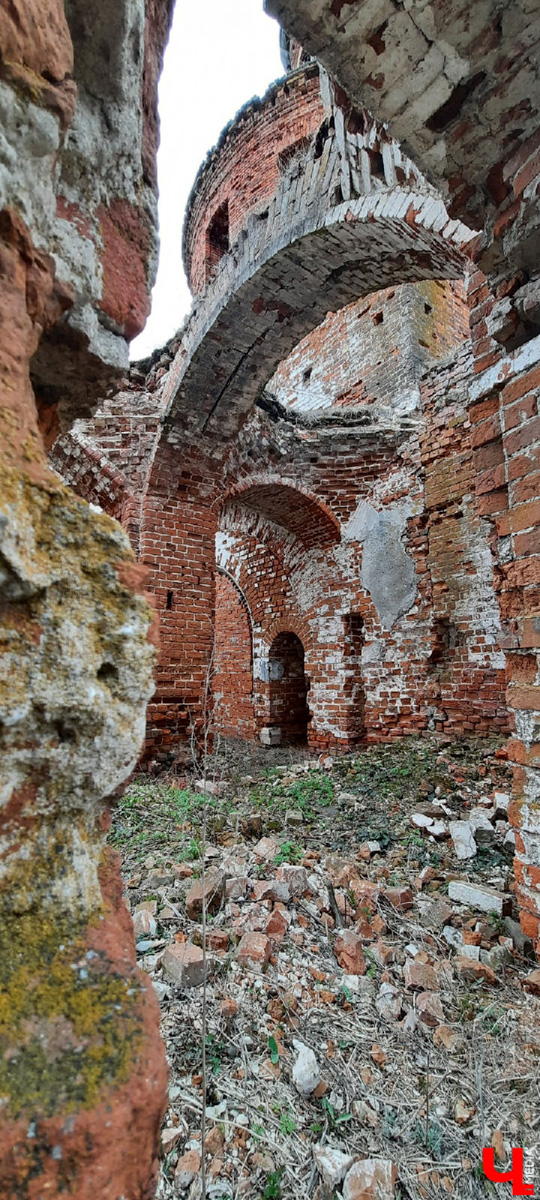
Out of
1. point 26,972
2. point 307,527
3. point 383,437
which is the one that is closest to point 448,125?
point 26,972

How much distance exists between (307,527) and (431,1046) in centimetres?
654

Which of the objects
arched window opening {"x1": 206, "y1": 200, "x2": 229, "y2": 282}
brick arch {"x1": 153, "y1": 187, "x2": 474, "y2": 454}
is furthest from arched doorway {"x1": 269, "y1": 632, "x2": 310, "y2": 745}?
arched window opening {"x1": 206, "y1": 200, "x2": 229, "y2": 282}

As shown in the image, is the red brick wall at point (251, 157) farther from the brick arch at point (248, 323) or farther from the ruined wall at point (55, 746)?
the ruined wall at point (55, 746)

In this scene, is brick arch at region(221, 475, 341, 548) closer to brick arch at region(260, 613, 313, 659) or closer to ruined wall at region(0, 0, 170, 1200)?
brick arch at region(260, 613, 313, 659)

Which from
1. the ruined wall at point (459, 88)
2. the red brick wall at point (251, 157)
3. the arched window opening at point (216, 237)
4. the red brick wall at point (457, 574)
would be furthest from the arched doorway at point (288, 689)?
the arched window opening at point (216, 237)

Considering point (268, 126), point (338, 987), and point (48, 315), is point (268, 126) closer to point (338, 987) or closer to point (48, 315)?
point (48, 315)

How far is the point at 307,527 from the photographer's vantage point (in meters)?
7.88

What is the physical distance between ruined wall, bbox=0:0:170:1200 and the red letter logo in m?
1.42

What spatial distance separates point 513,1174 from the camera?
1.48 m

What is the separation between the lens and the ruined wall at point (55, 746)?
60 cm

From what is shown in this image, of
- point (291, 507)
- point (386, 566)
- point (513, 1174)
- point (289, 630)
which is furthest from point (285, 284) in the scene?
point (513, 1174)

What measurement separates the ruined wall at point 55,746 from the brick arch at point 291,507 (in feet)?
20.1

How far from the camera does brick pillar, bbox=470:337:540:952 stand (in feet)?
7.36

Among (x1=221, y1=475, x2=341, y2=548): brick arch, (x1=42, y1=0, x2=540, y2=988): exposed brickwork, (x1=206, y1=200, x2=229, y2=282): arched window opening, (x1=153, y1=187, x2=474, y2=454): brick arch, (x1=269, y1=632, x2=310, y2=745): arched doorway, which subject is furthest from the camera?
(x1=206, y1=200, x2=229, y2=282): arched window opening
